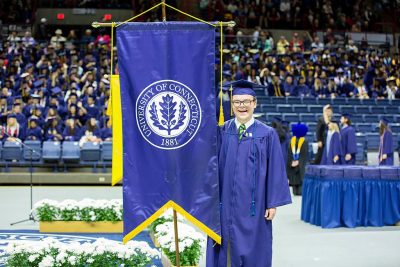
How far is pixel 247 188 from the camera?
197 inches

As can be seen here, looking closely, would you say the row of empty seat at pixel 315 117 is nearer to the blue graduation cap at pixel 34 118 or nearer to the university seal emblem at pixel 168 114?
the blue graduation cap at pixel 34 118

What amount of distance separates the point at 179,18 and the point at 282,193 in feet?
79.2

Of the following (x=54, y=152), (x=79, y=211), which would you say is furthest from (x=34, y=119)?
(x=79, y=211)

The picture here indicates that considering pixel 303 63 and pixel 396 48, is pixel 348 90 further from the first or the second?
pixel 396 48

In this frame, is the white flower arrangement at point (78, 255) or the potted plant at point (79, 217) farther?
the potted plant at point (79, 217)

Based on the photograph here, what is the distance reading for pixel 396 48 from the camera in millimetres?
29328

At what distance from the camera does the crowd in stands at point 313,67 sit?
72.7ft

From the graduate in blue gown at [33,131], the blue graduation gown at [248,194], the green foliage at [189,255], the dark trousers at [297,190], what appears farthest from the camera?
the graduate in blue gown at [33,131]

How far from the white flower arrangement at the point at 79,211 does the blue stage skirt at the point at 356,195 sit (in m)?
2.83

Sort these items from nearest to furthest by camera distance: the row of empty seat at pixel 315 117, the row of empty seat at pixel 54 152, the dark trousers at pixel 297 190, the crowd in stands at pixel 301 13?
the dark trousers at pixel 297 190 → the row of empty seat at pixel 54 152 → the row of empty seat at pixel 315 117 → the crowd in stands at pixel 301 13

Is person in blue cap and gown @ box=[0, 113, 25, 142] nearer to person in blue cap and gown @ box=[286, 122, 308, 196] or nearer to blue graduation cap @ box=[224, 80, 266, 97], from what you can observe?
person in blue cap and gown @ box=[286, 122, 308, 196]

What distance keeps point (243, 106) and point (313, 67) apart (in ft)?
62.6

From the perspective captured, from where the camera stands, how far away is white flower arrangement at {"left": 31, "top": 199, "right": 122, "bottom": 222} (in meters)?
9.91

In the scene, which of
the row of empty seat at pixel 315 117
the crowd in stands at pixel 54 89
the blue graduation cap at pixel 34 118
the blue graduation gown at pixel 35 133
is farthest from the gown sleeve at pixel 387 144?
the blue graduation cap at pixel 34 118
